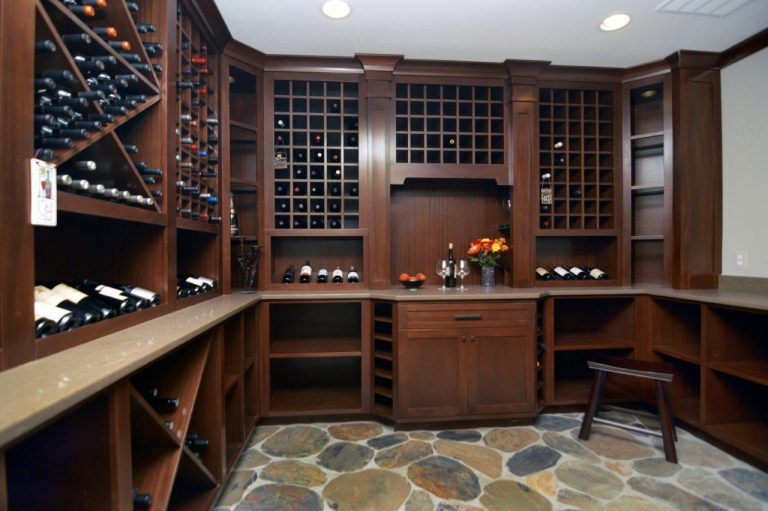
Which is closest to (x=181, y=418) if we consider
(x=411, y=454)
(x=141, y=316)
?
(x=141, y=316)

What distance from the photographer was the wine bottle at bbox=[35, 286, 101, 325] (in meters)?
1.18

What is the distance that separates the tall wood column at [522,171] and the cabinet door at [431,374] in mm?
859

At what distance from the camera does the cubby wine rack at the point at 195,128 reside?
1.99m

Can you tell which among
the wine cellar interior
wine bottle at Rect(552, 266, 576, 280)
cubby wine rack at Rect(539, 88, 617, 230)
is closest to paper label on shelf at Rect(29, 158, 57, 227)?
the wine cellar interior

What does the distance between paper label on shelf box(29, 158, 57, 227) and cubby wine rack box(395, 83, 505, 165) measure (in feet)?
7.48

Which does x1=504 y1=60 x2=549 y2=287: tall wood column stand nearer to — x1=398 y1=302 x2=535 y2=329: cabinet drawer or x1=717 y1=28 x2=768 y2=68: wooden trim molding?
x1=398 y1=302 x2=535 y2=329: cabinet drawer

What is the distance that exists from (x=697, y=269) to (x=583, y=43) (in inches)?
74.0

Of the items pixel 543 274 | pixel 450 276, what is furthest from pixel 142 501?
pixel 543 274

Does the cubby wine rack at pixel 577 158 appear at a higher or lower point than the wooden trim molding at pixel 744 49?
lower

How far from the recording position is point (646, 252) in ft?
10.5

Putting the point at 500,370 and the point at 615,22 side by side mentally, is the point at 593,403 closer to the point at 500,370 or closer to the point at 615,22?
the point at 500,370

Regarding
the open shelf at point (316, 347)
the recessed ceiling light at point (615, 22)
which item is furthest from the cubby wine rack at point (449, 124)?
the open shelf at point (316, 347)

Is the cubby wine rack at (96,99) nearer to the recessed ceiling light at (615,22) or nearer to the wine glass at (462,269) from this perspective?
the wine glass at (462,269)

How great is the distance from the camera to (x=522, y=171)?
298 cm
